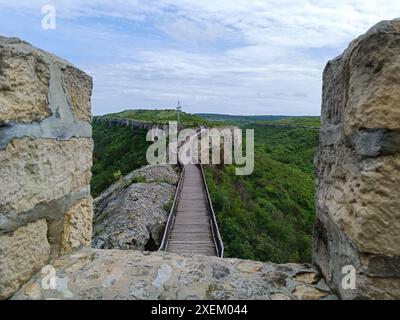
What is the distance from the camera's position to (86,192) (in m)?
2.61

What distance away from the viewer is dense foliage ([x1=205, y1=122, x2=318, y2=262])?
32.6ft

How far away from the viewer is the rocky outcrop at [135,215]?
7.95m

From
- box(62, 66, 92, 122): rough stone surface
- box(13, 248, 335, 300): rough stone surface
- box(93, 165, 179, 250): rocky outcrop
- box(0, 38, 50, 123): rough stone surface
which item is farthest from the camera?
box(93, 165, 179, 250): rocky outcrop

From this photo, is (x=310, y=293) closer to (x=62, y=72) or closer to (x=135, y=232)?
(x=62, y=72)

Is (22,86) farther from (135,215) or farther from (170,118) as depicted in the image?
(170,118)

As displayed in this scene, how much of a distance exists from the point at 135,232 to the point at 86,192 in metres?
5.80

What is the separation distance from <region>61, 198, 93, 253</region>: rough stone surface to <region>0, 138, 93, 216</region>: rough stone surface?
14cm

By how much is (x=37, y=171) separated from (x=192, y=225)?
753cm

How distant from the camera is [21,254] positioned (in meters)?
1.92

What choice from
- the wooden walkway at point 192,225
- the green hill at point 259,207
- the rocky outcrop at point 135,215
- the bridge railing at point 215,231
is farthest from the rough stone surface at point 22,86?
the green hill at point 259,207

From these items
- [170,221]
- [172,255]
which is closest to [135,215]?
[170,221]

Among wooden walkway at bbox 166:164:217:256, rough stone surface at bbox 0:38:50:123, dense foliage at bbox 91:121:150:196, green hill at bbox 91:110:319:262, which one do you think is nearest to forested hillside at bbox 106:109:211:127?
dense foliage at bbox 91:121:150:196

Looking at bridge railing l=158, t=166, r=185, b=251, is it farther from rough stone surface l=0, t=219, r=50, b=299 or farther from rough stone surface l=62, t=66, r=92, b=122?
rough stone surface l=0, t=219, r=50, b=299
